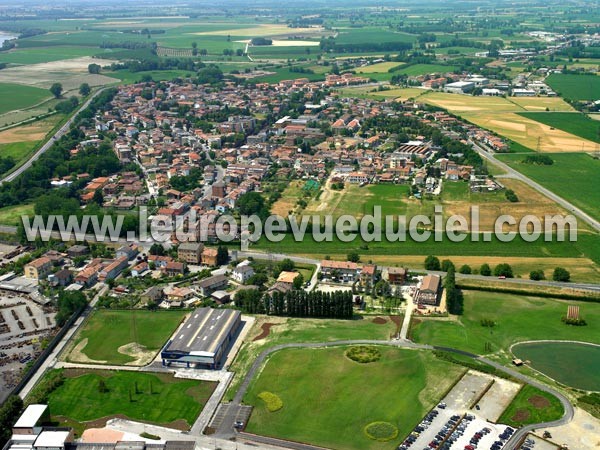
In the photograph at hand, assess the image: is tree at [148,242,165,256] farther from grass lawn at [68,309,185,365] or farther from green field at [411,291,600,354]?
green field at [411,291,600,354]

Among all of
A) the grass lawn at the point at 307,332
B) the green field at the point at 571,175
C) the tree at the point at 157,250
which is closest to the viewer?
the grass lawn at the point at 307,332

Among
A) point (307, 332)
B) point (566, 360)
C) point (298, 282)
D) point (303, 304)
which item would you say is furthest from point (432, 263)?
point (566, 360)

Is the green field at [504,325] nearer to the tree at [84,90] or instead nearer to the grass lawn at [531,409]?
the grass lawn at [531,409]

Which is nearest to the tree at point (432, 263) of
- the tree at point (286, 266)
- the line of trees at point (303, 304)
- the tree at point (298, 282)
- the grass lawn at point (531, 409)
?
the line of trees at point (303, 304)

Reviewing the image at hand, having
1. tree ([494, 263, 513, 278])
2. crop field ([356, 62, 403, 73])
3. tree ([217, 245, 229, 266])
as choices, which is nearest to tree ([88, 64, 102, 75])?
crop field ([356, 62, 403, 73])

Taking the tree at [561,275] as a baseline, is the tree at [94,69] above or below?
above

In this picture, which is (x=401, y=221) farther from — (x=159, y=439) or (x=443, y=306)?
(x=159, y=439)

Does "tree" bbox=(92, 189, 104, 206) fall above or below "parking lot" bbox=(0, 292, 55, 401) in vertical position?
above

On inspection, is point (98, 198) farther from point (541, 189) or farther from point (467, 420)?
point (467, 420)
